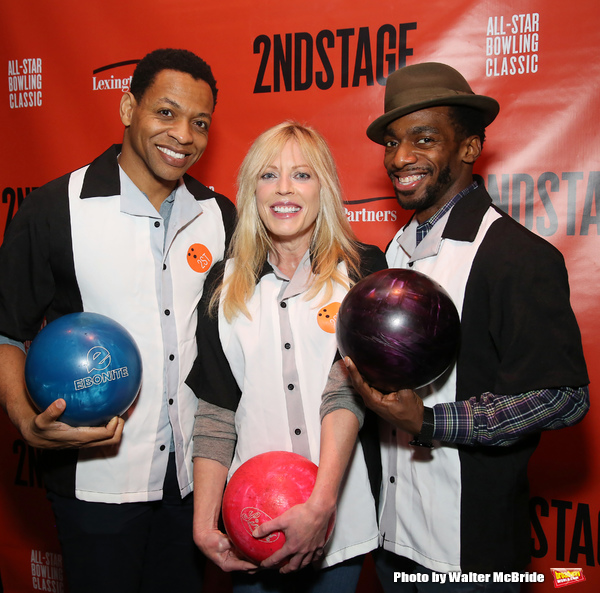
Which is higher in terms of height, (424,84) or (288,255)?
(424,84)

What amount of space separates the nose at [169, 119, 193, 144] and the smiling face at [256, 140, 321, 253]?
1.18ft

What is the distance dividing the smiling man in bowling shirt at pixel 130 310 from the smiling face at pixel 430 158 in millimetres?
821

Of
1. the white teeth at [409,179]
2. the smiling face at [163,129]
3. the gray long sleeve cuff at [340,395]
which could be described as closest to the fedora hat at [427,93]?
the white teeth at [409,179]

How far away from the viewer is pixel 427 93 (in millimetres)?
1996

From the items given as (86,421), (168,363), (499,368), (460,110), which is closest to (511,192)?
(460,110)

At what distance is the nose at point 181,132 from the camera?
213cm

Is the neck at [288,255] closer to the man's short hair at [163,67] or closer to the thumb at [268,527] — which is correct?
the man's short hair at [163,67]

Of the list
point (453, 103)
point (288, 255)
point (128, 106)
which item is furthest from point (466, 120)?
point (128, 106)

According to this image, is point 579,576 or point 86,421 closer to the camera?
point 86,421

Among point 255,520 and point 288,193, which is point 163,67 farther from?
point 255,520

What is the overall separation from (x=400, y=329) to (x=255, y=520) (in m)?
0.67

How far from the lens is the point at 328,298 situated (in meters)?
1.90

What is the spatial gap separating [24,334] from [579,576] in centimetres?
284

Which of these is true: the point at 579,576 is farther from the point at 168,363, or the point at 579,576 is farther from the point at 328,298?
the point at 168,363
